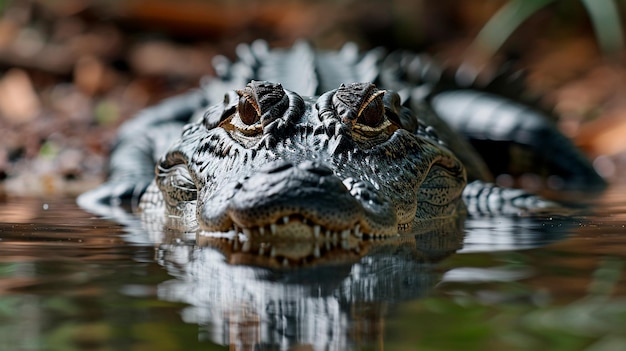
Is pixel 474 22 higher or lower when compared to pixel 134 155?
higher

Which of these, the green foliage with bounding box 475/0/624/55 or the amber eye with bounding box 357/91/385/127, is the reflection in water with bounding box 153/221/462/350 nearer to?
the amber eye with bounding box 357/91/385/127

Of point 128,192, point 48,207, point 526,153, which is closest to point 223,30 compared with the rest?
point 526,153

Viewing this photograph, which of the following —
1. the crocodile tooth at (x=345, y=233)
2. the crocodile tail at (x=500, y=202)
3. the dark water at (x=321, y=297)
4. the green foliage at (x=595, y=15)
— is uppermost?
the green foliage at (x=595, y=15)

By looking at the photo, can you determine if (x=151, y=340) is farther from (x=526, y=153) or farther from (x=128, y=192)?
(x=526, y=153)

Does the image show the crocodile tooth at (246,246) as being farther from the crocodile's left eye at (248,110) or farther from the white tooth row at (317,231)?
the crocodile's left eye at (248,110)

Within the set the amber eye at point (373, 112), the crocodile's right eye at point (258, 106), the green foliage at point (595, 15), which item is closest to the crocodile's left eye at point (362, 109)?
the amber eye at point (373, 112)

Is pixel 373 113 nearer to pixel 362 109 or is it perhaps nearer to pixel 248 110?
pixel 362 109
